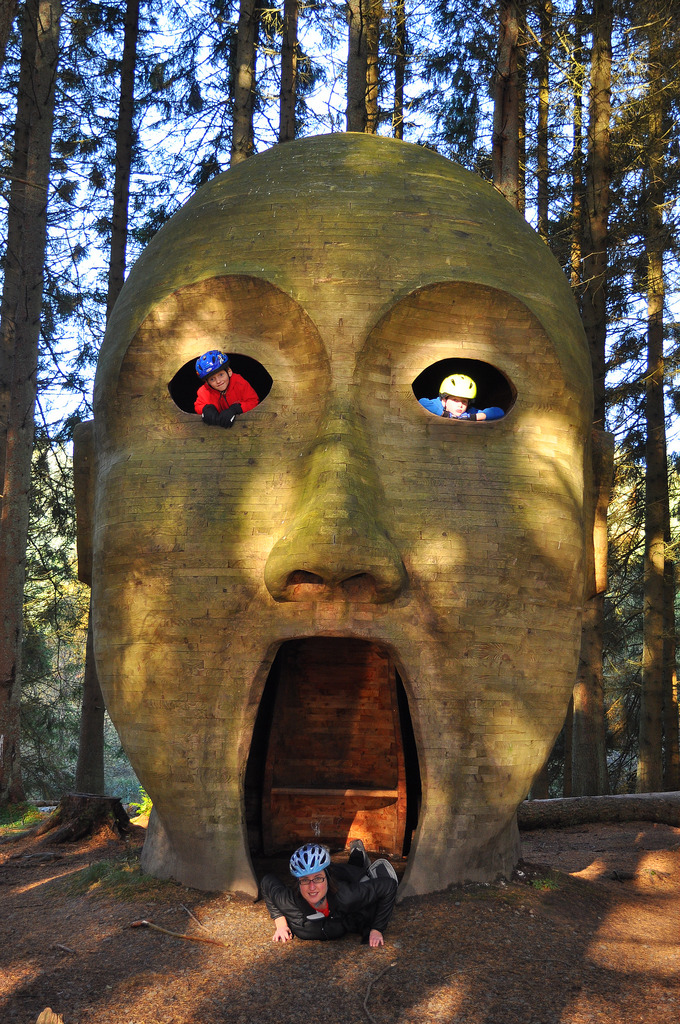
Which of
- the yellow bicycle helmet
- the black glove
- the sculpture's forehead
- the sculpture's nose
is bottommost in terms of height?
the sculpture's nose

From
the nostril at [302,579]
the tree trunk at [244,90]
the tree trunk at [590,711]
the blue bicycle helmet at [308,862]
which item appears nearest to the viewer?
the blue bicycle helmet at [308,862]

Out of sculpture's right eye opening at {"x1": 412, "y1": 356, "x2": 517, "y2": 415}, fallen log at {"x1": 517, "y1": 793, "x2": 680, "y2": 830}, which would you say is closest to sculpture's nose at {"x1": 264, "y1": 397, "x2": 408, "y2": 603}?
sculpture's right eye opening at {"x1": 412, "y1": 356, "x2": 517, "y2": 415}

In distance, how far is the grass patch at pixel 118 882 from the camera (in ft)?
19.9

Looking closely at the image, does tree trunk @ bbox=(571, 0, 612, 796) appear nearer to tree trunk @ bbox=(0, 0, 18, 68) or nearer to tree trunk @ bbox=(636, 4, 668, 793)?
tree trunk @ bbox=(636, 4, 668, 793)

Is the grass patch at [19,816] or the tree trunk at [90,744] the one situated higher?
the tree trunk at [90,744]

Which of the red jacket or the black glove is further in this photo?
the red jacket

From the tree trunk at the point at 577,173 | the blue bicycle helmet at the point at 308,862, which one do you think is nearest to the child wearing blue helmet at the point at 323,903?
the blue bicycle helmet at the point at 308,862

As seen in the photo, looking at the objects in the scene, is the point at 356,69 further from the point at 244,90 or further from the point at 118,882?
the point at 118,882

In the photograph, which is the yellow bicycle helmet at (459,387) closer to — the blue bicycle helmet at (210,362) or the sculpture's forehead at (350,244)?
the sculpture's forehead at (350,244)

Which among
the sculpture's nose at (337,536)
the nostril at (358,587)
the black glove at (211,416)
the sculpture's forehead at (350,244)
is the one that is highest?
the sculpture's forehead at (350,244)

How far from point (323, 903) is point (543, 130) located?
14.6 metres

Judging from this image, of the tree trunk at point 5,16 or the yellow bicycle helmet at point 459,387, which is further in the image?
the yellow bicycle helmet at point 459,387

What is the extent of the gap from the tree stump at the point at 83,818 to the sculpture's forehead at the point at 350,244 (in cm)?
433

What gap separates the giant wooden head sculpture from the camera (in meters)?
5.77
